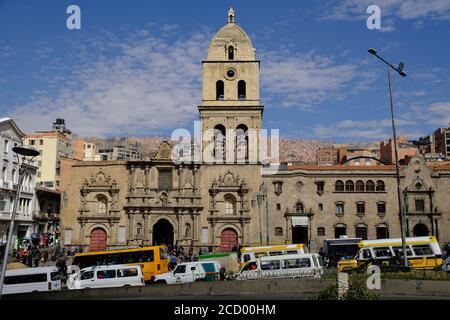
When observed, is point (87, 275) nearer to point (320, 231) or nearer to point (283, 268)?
point (283, 268)

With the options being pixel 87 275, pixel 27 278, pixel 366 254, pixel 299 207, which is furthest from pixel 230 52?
pixel 27 278

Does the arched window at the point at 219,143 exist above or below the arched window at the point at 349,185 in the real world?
above

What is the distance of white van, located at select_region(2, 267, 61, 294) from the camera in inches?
1008

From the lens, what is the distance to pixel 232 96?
4878cm

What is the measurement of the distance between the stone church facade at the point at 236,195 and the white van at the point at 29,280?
21.5m

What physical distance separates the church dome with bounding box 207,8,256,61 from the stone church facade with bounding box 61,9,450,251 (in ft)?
0.33

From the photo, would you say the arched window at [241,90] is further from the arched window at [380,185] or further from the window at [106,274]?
the window at [106,274]

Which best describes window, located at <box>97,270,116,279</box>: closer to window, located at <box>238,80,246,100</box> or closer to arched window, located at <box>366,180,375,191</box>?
window, located at <box>238,80,246,100</box>

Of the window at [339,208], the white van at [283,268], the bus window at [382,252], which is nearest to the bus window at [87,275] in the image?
the white van at [283,268]

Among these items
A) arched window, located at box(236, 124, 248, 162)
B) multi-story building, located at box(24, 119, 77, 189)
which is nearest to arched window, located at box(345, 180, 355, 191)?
arched window, located at box(236, 124, 248, 162)

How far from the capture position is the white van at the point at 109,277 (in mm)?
26469

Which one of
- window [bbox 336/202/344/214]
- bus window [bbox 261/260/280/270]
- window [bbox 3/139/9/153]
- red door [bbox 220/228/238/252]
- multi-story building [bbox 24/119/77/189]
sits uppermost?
multi-story building [bbox 24/119/77/189]
